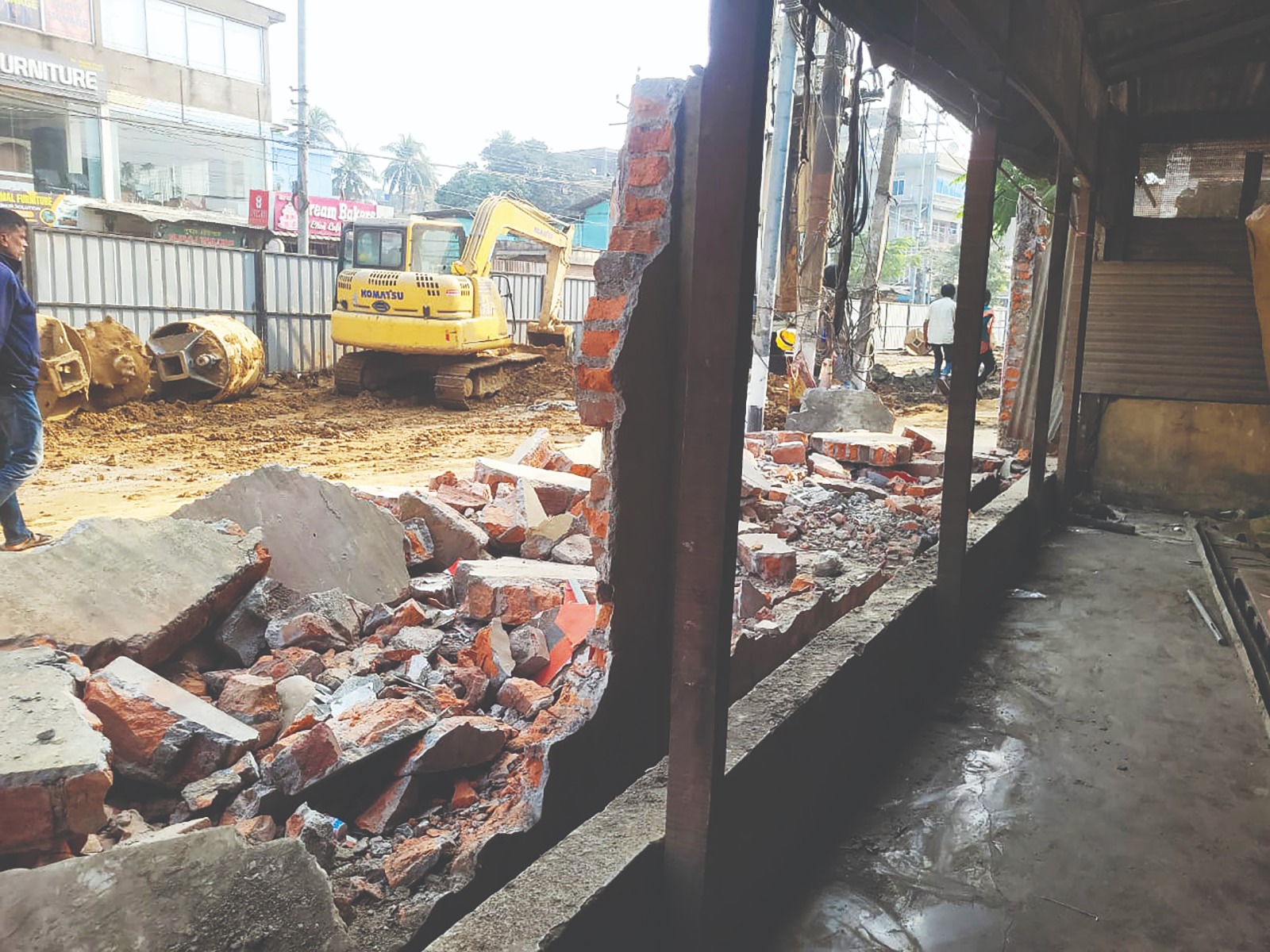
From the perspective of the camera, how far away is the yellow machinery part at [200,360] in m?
12.9

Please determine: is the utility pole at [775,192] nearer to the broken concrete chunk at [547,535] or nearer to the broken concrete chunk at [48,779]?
the broken concrete chunk at [547,535]

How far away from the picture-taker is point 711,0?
6.14 feet

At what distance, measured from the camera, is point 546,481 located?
670cm

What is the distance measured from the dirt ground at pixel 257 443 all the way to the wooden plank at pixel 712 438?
5871 mm

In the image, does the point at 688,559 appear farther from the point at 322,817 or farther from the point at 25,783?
the point at 25,783

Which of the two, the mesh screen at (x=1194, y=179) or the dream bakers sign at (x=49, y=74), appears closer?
the mesh screen at (x=1194, y=179)

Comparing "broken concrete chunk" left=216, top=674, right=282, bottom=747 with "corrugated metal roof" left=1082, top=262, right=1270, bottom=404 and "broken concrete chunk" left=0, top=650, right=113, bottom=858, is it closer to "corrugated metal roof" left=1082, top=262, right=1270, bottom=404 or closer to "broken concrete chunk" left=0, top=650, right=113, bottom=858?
"broken concrete chunk" left=0, top=650, right=113, bottom=858

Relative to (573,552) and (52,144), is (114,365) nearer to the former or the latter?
(573,552)

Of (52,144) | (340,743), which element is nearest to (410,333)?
(340,743)

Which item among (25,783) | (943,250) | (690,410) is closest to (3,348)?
(25,783)

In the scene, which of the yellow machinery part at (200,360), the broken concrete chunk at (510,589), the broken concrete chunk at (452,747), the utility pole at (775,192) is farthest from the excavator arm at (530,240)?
the broken concrete chunk at (452,747)

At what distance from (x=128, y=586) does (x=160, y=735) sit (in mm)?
1104

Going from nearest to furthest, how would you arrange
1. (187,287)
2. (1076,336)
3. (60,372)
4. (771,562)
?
1. (771,562)
2. (1076,336)
3. (60,372)
4. (187,287)

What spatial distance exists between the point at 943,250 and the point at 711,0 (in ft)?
182
